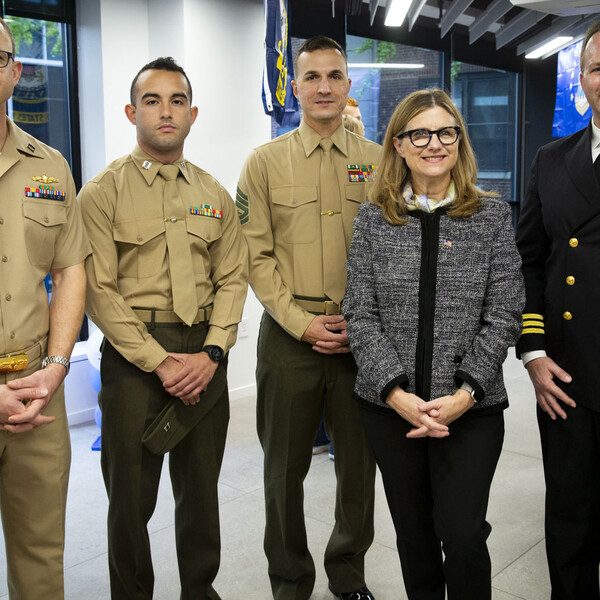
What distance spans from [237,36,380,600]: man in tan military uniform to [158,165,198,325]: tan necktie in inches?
11.6

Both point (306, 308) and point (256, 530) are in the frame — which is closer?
point (306, 308)

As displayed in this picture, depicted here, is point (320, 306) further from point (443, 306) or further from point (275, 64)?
point (275, 64)

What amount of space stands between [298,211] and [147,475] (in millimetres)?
1022

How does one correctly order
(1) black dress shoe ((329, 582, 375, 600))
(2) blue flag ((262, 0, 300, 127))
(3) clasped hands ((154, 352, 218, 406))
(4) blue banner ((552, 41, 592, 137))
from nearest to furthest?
(3) clasped hands ((154, 352, 218, 406))
(1) black dress shoe ((329, 582, 375, 600))
(2) blue flag ((262, 0, 300, 127))
(4) blue banner ((552, 41, 592, 137))

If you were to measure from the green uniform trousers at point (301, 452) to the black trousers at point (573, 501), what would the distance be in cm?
63

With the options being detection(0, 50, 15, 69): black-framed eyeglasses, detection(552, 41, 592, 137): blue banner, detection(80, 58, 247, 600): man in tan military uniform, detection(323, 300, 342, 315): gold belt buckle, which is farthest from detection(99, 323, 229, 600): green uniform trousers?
detection(552, 41, 592, 137): blue banner

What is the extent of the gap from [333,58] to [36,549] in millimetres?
1826

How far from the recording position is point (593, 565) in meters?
2.25

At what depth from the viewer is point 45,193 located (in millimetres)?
1963

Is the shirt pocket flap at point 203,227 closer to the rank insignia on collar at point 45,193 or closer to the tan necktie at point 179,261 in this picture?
the tan necktie at point 179,261

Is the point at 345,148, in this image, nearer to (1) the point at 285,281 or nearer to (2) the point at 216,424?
(1) the point at 285,281

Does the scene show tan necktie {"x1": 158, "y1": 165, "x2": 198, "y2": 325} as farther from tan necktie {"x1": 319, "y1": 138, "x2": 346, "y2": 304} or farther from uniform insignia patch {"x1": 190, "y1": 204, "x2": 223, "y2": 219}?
tan necktie {"x1": 319, "y1": 138, "x2": 346, "y2": 304}

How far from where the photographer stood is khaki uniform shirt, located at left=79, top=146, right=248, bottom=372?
2188 millimetres

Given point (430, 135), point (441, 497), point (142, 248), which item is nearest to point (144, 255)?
point (142, 248)
